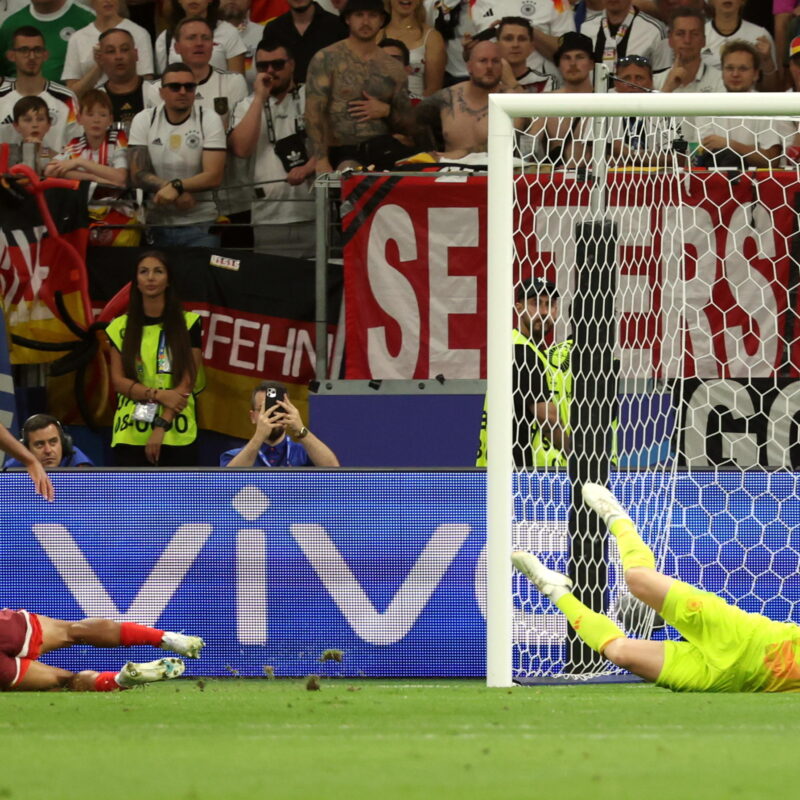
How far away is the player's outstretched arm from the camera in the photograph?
7.54 m

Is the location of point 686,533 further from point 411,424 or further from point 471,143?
point 471,143

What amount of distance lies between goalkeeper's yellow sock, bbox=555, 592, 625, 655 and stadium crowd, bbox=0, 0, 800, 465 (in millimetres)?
4301

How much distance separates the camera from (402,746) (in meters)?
4.90

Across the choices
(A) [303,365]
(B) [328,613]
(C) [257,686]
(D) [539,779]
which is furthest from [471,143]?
(D) [539,779]

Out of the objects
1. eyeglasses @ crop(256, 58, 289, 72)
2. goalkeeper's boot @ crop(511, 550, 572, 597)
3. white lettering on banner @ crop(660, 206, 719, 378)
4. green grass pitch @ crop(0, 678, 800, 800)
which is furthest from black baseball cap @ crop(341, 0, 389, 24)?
green grass pitch @ crop(0, 678, 800, 800)

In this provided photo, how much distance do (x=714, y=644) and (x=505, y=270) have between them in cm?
189

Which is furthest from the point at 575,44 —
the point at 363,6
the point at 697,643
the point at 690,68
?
the point at 697,643

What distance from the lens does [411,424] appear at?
10.1 meters

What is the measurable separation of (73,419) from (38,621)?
3784 millimetres

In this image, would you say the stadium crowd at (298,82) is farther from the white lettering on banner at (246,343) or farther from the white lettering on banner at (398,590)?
the white lettering on banner at (398,590)

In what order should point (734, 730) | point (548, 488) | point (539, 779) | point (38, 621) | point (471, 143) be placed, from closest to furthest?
1. point (539, 779)
2. point (734, 730)
3. point (38, 621)
4. point (548, 488)
5. point (471, 143)

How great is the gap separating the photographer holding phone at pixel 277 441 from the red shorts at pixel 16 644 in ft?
6.21

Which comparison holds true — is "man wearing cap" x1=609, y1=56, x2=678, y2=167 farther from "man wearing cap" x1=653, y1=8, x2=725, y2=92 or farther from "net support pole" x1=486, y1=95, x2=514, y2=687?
"man wearing cap" x1=653, y1=8, x2=725, y2=92

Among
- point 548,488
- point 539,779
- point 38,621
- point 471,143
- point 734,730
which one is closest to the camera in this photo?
point 539,779
